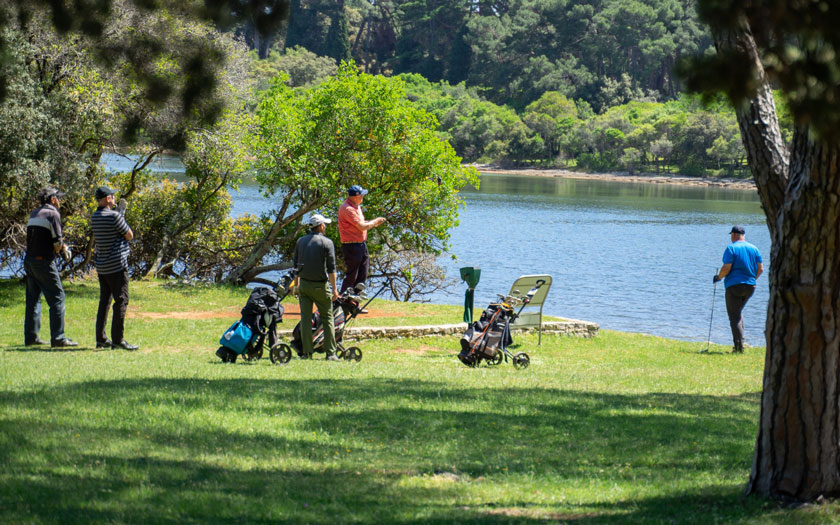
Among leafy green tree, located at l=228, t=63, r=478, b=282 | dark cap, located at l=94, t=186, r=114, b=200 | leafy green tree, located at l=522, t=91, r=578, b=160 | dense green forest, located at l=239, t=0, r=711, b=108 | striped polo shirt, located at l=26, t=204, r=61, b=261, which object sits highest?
dense green forest, located at l=239, t=0, r=711, b=108

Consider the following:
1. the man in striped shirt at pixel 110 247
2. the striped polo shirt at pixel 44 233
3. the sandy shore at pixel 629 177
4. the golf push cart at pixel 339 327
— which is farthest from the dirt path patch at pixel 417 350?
the sandy shore at pixel 629 177

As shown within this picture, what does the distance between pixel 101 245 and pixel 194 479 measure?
226 inches

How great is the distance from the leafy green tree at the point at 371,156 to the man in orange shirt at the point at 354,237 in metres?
7.24

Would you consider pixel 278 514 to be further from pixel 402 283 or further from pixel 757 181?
pixel 402 283

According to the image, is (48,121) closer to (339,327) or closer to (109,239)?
(109,239)

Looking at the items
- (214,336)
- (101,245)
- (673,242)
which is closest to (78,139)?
(214,336)

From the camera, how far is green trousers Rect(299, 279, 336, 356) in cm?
977


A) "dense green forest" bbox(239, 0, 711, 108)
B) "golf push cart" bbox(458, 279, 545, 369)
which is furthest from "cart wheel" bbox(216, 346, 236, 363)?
"dense green forest" bbox(239, 0, 711, 108)

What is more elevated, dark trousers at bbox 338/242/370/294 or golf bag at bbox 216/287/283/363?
dark trousers at bbox 338/242/370/294

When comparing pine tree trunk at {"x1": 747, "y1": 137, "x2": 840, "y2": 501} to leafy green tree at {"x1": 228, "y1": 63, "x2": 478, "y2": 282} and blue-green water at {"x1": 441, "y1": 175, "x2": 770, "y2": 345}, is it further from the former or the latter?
blue-green water at {"x1": 441, "y1": 175, "x2": 770, "y2": 345}

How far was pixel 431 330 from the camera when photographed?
44.3ft

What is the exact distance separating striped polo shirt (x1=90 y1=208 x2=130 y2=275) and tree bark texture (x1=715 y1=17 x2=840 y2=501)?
7244 mm

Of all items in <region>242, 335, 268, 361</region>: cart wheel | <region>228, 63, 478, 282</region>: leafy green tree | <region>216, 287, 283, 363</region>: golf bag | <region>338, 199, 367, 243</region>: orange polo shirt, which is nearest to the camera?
<region>216, 287, 283, 363</region>: golf bag

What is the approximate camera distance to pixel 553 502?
4848 mm
